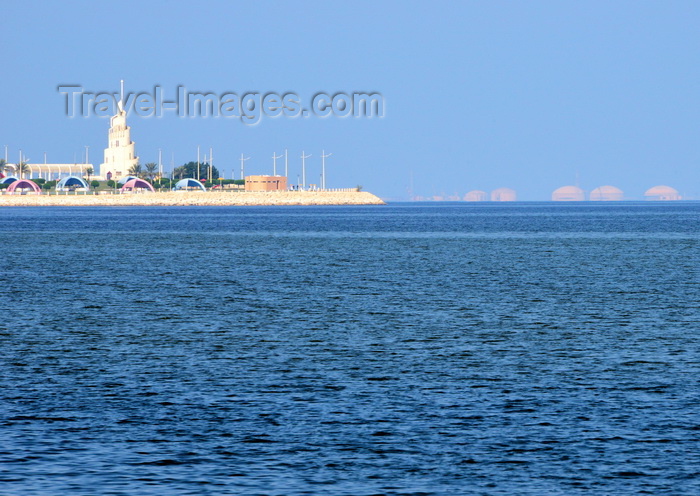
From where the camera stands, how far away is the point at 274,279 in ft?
161

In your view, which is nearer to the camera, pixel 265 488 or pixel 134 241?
pixel 265 488

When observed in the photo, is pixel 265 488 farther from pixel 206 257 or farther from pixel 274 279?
pixel 206 257

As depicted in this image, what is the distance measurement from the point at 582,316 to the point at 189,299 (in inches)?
550

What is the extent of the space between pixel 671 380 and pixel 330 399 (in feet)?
21.8

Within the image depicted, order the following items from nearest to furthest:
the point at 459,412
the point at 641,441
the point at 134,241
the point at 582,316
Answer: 1. the point at 641,441
2. the point at 459,412
3. the point at 582,316
4. the point at 134,241

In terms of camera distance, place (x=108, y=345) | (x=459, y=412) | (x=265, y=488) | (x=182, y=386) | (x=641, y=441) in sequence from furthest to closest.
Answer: (x=108, y=345) → (x=182, y=386) → (x=459, y=412) → (x=641, y=441) → (x=265, y=488)

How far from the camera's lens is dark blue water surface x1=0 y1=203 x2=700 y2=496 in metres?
13.8

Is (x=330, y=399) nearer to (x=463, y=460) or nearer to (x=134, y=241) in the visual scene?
(x=463, y=460)

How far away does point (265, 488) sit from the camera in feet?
42.9

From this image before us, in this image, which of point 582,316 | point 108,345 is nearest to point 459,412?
point 108,345

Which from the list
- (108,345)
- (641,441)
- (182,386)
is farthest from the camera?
(108,345)

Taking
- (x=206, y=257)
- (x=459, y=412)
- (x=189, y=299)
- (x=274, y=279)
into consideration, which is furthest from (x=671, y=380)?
(x=206, y=257)

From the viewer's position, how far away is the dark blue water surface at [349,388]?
13781 mm

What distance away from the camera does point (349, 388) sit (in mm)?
19797
